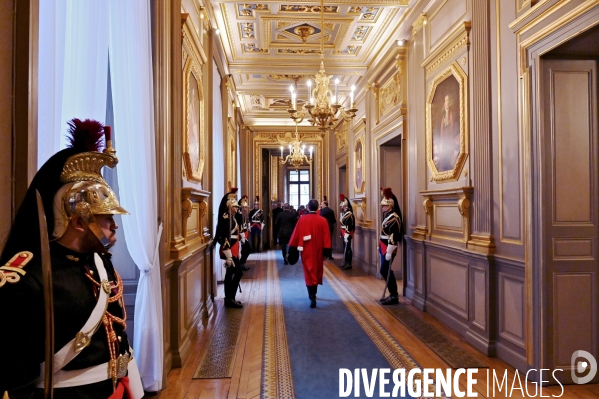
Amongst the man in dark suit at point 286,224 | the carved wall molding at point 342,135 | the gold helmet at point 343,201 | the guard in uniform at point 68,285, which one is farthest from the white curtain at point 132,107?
the carved wall molding at point 342,135

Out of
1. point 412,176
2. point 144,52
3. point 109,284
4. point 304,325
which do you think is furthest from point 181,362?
point 412,176

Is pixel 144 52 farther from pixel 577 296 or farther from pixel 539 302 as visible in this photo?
pixel 577 296

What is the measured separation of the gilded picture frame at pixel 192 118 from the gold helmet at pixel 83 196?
113 inches

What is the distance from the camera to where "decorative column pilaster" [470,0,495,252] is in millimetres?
3953

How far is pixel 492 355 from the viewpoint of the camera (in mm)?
3828

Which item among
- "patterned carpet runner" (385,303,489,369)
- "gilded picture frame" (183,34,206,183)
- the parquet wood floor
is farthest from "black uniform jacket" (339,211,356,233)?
"gilded picture frame" (183,34,206,183)

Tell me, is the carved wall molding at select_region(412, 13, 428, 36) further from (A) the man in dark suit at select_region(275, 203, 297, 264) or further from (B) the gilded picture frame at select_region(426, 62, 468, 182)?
(A) the man in dark suit at select_region(275, 203, 297, 264)

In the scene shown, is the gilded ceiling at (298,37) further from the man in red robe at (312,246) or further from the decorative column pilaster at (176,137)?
the man in red robe at (312,246)

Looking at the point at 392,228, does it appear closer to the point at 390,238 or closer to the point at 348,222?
the point at 390,238

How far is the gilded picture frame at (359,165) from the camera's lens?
9.21 m

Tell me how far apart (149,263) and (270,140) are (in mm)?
11645

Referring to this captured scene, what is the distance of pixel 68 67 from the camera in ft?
7.18

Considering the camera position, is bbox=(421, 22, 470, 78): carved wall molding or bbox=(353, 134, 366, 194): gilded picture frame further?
bbox=(353, 134, 366, 194): gilded picture frame

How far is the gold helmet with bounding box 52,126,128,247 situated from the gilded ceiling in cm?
448
